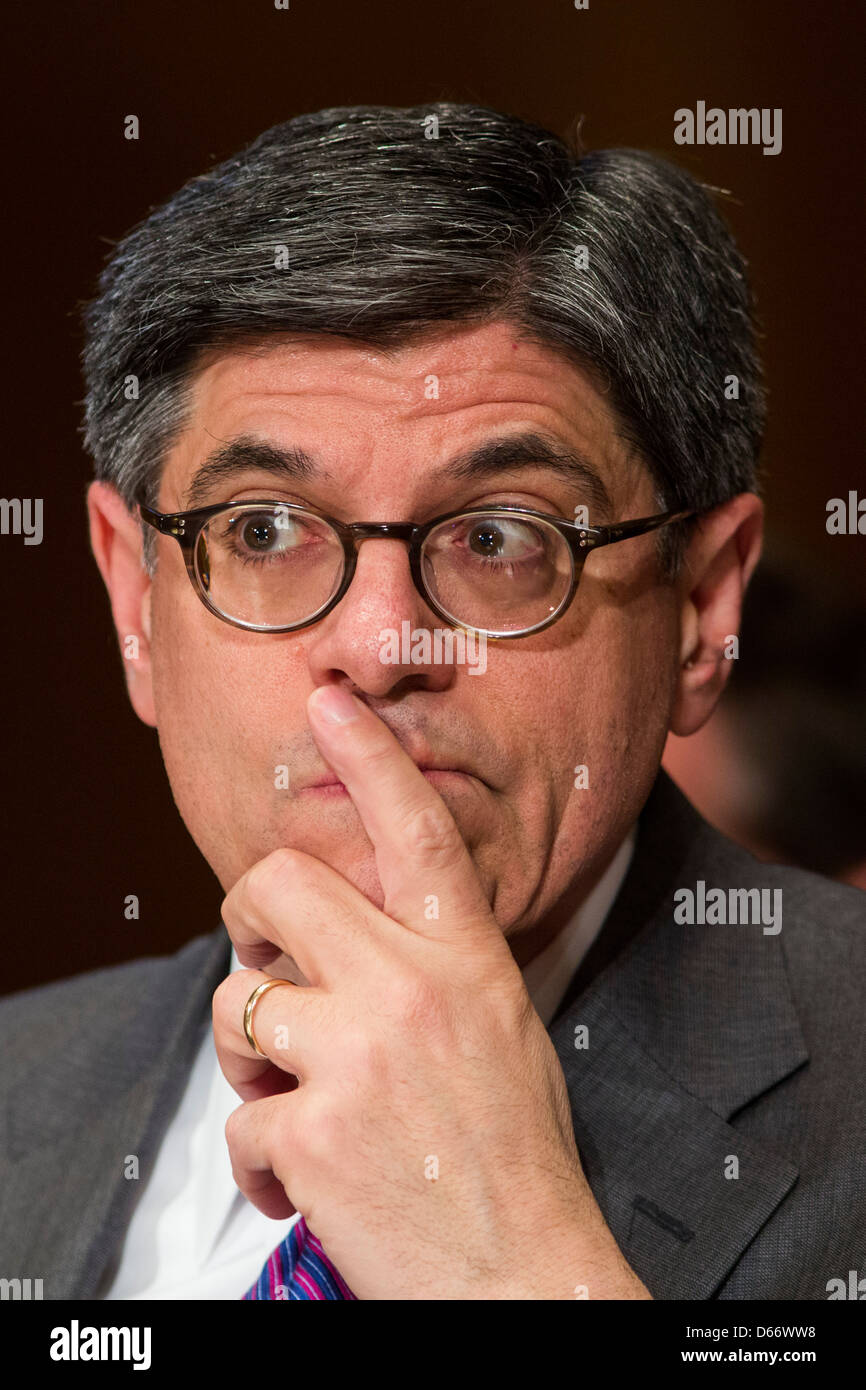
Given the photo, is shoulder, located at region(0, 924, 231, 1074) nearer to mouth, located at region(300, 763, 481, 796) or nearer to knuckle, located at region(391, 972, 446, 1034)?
mouth, located at region(300, 763, 481, 796)

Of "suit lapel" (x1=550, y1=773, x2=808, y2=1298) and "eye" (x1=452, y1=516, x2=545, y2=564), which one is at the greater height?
"eye" (x1=452, y1=516, x2=545, y2=564)

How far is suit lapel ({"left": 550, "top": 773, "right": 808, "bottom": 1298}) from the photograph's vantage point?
1349 millimetres

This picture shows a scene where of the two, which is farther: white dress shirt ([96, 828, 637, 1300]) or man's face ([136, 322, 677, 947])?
white dress shirt ([96, 828, 637, 1300])

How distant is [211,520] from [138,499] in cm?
19

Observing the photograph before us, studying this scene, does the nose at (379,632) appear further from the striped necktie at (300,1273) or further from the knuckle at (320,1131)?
the striped necktie at (300,1273)

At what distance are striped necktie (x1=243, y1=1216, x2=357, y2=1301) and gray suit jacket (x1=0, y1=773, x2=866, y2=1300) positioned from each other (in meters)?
0.26

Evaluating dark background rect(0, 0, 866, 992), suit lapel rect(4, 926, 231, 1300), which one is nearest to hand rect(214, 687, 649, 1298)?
suit lapel rect(4, 926, 231, 1300)

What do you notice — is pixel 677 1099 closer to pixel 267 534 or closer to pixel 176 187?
pixel 267 534

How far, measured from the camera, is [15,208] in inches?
96.6

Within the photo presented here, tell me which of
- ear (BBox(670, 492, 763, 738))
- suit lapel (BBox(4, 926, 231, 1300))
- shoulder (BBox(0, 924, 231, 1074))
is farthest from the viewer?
shoulder (BBox(0, 924, 231, 1074))

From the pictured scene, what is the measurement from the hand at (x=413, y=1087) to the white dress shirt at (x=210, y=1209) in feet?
1.22

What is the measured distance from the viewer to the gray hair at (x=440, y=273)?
1.36 m

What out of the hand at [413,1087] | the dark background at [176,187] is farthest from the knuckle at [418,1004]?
the dark background at [176,187]
